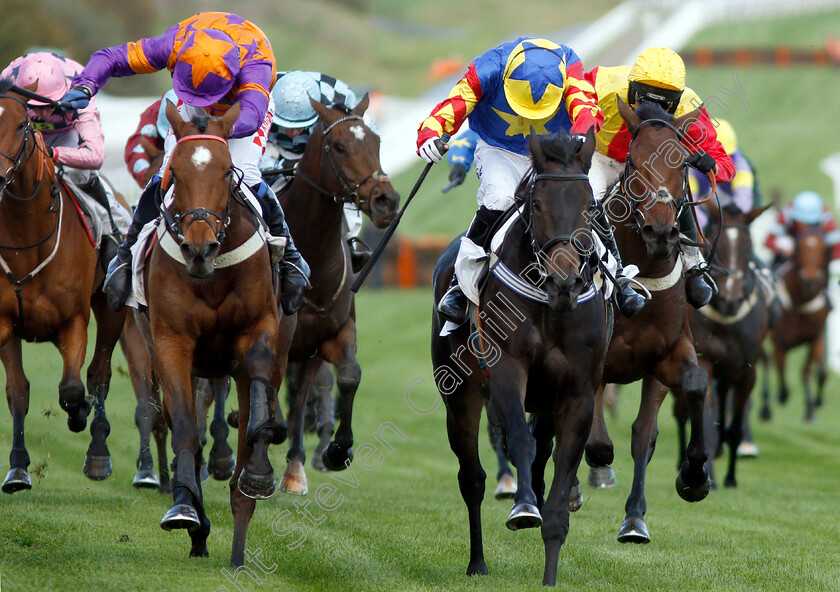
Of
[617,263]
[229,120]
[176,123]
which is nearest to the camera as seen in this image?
[176,123]

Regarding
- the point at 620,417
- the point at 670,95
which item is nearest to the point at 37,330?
the point at 670,95

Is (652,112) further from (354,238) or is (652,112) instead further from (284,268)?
(354,238)

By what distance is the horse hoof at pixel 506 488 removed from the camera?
9.88m

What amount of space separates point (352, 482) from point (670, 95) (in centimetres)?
485

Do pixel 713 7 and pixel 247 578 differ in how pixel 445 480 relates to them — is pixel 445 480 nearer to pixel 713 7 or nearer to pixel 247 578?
pixel 247 578

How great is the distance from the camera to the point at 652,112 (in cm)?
720

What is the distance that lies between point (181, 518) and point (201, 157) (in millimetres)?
1781

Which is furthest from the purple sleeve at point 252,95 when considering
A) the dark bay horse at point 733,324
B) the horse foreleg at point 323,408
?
the dark bay horse at point 733,324

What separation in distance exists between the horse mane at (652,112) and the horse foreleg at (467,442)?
6.15 feet

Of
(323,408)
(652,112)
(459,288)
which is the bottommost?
(323,408)

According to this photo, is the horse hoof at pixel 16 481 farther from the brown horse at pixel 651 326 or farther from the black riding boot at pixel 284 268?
the brown horse at pixel 651 326

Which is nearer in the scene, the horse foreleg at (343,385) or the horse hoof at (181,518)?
the horse hoof at (181,518)

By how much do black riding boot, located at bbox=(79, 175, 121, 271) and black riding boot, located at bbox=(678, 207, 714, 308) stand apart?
384 centimetres

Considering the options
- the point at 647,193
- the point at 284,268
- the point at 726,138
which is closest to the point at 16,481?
the point at 284,268
